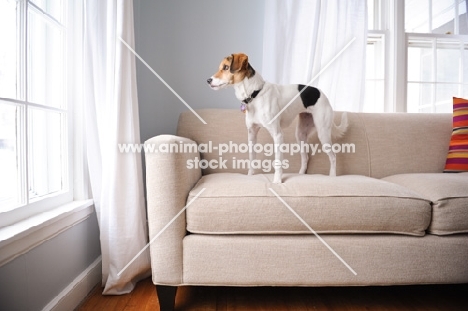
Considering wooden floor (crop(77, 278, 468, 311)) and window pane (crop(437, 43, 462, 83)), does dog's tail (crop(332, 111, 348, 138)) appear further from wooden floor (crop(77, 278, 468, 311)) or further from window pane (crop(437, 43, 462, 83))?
window pane (crop(437, 43, 462, 83))

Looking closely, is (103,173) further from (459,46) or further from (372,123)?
(459,46)

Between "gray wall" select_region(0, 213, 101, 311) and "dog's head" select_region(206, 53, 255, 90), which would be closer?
"gray wall" select_region(0, 213, 101, 311)

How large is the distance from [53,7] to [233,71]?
841 millimetres

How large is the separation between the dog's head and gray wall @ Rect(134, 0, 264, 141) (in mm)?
674

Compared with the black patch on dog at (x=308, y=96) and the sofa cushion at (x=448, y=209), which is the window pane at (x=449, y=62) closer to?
the black patch on dog at (x=308, y=96)

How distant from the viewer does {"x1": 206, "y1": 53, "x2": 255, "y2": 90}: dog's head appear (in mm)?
1335

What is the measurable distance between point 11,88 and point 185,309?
1.02 m

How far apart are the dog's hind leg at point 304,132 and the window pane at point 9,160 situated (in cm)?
127

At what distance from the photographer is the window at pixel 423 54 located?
2.23 meters

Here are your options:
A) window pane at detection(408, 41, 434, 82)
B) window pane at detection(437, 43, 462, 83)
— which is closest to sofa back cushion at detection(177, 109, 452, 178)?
window pane at detection(408, 41, 434, 82)

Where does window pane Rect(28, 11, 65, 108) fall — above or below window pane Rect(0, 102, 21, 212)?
above

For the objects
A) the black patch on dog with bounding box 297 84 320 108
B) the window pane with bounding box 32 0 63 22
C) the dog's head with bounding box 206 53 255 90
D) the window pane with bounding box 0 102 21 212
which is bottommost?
the window pane with bounding box 0 102 21 212

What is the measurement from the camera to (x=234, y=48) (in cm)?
205

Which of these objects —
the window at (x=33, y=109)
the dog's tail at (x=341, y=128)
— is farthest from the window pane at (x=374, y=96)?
the window at (x=33, y=109)
